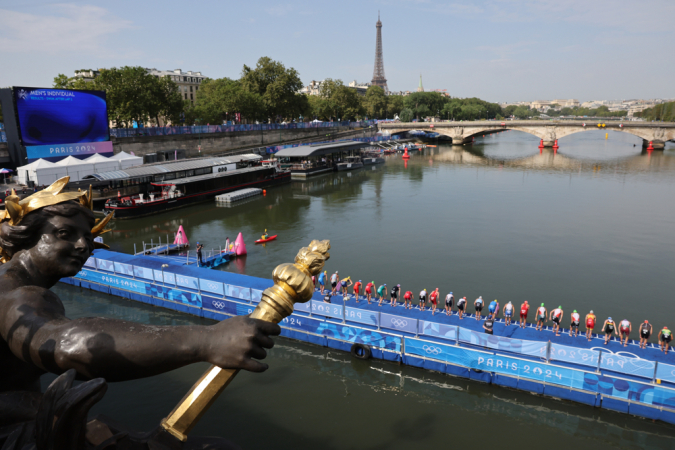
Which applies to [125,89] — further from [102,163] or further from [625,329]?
[625,329]

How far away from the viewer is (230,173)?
61.6 meters

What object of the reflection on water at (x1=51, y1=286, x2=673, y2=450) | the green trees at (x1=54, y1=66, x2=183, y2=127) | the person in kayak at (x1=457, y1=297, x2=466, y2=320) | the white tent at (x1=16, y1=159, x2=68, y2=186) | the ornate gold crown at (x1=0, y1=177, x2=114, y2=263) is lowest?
the reflection on water at (x1=51, y1=286, x2=673, y2=450)

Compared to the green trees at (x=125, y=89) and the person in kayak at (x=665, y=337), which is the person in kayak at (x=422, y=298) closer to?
the person in kayak at (x=665, y=337)

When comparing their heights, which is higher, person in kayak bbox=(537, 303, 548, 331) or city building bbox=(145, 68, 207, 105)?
city building bbox=(145, 68, 207, 105)

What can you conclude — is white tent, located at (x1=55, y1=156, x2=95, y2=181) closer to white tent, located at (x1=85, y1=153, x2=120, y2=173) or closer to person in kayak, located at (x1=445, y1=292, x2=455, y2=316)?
white tent, located at (x1=85, y1=153, x2=120, y2=173)

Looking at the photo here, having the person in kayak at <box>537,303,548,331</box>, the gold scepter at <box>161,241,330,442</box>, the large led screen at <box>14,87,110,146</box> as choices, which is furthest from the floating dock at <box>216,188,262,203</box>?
the gold scepter at <box>161,241,330,442</box>

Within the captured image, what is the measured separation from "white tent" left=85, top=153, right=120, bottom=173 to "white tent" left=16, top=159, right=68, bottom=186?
4224mm

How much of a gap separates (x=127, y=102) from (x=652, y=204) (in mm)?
69591

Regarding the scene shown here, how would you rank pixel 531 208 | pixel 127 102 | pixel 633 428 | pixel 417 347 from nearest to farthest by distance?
pixel 633 428 → pixel 417 347 → pixel 531 208 → pixel 127 102

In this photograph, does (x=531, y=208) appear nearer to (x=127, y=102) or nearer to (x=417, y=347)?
(x=417, y=347)

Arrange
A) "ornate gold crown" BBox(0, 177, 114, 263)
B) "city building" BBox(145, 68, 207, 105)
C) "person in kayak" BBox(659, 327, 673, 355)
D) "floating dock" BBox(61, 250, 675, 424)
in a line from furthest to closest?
"city building" BBox(145, 68, 207, 105)
"person in kayak" BBox(659, 327, 673, 355)
"floating dock" BBox(61, 250, 675, 424)
"ornate gold crown" BBox(0, 177, 114, 263)

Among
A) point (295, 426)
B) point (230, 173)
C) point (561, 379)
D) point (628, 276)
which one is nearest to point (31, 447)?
point (295, 426)

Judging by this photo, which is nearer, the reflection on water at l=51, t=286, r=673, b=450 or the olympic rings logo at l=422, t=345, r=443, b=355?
the reflection on water at l=51, t=286, r=673, b=450

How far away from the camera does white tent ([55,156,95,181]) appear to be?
160 feet
